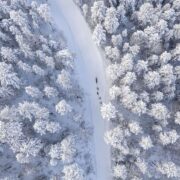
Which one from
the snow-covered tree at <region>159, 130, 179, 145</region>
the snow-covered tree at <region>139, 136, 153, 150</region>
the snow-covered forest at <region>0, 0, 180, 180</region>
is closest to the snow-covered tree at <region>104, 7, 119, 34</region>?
the snow-covered forest at <region>0, 0, 180, 180</region>

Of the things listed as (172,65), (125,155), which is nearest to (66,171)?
(125,155)

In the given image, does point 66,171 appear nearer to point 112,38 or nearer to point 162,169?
point 162,169

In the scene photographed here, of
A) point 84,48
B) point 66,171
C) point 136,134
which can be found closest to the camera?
point 66,171

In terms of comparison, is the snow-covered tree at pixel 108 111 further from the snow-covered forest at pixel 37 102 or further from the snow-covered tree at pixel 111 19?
the snow-covered tree at pixel 111 19

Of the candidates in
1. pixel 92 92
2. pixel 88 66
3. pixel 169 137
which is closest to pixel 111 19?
pixel 88 66

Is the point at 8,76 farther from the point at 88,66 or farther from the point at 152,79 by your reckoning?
the point at 152,79

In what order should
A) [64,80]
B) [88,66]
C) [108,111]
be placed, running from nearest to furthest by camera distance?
[108,111]
[64,80]
[88,66]

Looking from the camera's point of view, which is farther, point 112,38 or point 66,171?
point 112,38

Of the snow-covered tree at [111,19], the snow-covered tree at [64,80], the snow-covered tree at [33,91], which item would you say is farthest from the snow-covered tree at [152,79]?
the snow-covered tree at [33,91]
